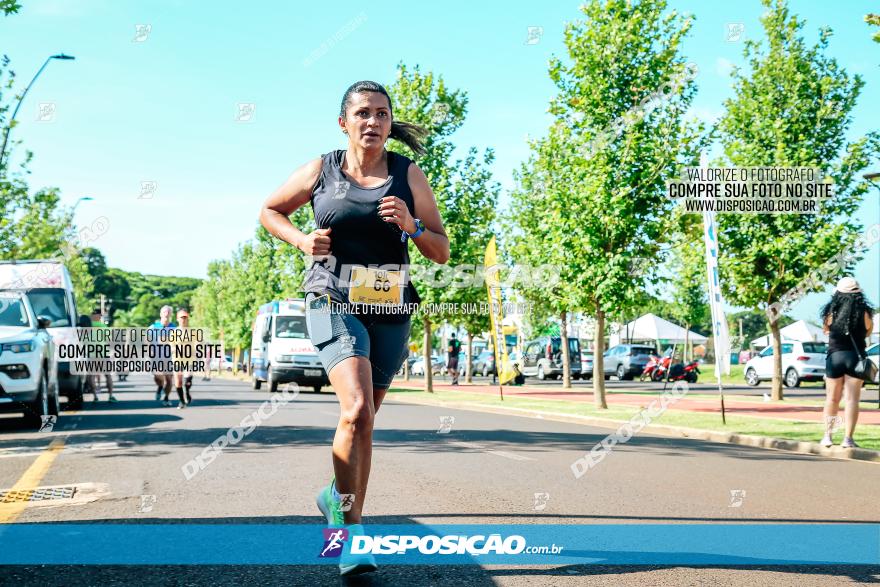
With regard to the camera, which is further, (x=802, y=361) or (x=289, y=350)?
(x=802, y=361)

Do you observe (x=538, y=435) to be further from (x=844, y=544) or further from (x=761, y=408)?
(x=761, y=408)

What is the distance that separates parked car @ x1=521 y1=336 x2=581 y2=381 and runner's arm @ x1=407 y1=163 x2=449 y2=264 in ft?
126

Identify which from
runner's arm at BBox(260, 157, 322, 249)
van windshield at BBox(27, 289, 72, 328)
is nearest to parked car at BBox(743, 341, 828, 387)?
van windshield at BBox(27, 289, 72, 328)

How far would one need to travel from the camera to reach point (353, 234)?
398 cm

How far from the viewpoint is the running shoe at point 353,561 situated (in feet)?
12.1

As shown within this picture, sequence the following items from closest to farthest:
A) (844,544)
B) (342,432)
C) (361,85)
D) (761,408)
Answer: (342,432), (361,85), (844,544), (761,408)

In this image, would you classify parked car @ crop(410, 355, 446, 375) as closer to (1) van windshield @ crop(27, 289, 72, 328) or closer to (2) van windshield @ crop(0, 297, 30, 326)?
(1) van windshield @ crop(27, 289, 72, 328)

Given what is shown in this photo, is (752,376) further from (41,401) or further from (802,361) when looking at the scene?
(41,401)

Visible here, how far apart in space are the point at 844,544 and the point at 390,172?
331cm

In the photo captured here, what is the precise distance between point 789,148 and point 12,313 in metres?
17.2

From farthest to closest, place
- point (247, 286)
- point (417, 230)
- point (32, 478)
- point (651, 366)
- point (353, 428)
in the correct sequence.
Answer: point (247, 286) < point (651, 366) < point (32, 478) < point (417, 230) < point (353, 428)

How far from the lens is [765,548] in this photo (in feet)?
15.6

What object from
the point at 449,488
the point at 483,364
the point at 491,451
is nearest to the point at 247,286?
the point at 483,364

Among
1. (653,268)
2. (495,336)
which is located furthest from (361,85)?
(495,336)
